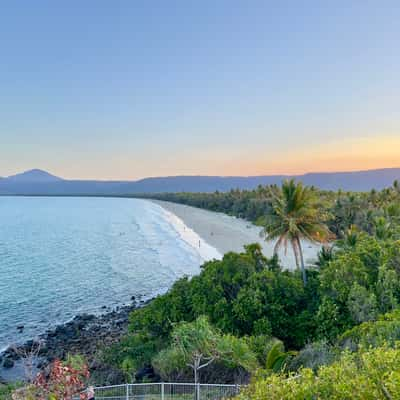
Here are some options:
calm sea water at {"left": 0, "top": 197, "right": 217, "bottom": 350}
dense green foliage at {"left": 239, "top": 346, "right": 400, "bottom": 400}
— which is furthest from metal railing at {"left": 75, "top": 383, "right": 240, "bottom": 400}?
calm sea water at {"left": 0, "top": 197, "right": 217, "bottom": 350}

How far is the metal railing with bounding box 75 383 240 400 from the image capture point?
375 inches

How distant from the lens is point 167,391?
9.96 metres

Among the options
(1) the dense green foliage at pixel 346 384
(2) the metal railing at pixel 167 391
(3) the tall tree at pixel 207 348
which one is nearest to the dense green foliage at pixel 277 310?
(3) the tall tree at pixel 207 348

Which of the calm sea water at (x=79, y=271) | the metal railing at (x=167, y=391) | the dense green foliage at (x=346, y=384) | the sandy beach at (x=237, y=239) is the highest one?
the dense green foliage at (x=346, y=384)

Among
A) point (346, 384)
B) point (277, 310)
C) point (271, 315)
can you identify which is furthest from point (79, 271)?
point (346, 384)

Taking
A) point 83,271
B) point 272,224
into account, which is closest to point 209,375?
point 272,224

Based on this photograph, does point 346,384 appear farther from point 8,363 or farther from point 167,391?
point 8,363

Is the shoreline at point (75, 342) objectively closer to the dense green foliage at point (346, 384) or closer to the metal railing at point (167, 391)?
the metal railing at point (167, 391)

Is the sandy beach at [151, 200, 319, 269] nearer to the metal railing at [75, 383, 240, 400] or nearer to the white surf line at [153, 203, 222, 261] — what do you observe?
the white surf line at [153, 203, 222, 261]

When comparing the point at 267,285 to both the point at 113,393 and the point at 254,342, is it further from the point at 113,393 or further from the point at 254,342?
the point at 113,393

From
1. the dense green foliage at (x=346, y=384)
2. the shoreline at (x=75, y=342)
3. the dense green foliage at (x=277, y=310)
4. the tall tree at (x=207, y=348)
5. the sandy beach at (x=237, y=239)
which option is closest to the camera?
the dense green foliage at (x=346, y=384)

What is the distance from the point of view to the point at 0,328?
24.7 meters

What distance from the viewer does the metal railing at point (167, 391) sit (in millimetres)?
9523

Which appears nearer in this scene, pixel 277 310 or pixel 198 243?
pixel 277 310
